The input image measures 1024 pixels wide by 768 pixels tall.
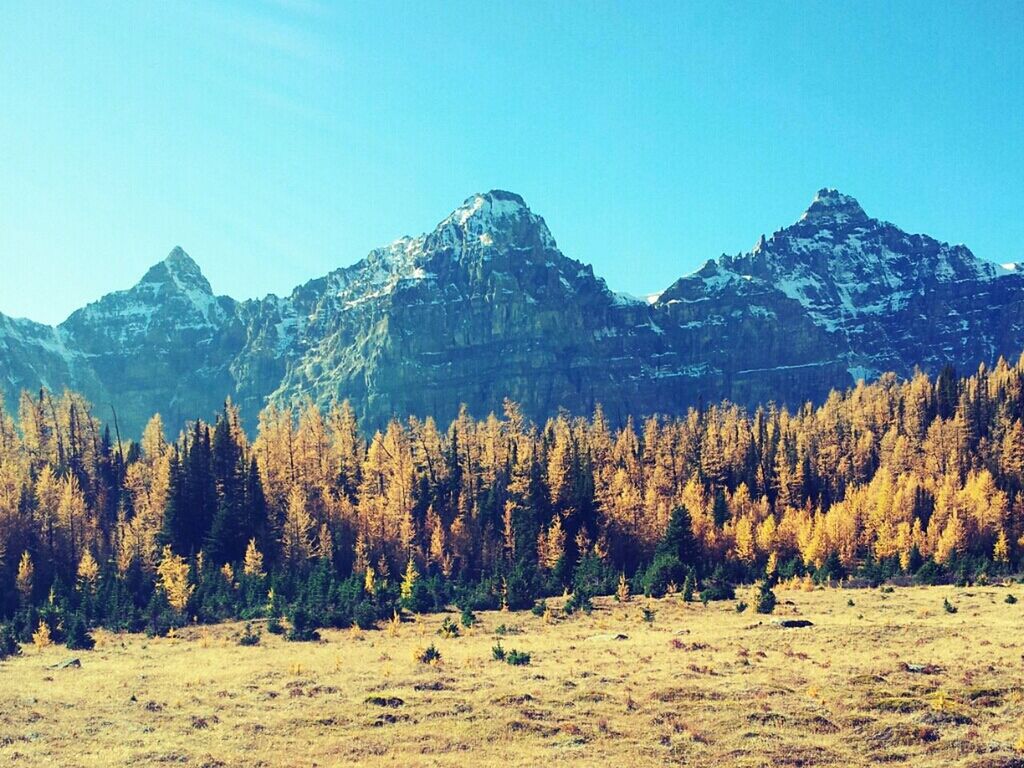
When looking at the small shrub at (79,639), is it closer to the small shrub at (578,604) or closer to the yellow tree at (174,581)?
the yellow tree at (174,581)

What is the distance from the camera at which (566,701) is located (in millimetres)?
34156

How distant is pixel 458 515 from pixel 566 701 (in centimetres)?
6659

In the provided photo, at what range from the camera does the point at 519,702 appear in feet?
112

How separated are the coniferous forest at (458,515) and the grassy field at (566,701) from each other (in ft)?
Answer: 54.2

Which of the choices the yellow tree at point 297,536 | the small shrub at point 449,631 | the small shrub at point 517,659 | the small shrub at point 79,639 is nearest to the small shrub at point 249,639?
the small shrub at point 79,639

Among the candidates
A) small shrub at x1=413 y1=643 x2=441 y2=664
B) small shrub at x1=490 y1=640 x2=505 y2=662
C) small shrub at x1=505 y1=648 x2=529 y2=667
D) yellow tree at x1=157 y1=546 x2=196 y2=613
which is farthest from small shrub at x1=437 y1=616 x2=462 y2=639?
yellow tree at x1=157 y1=546 x2=196 y2=613

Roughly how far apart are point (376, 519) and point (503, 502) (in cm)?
1573

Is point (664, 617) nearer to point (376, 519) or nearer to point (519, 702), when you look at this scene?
point (519, 702)

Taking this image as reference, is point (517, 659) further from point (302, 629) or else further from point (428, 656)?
point (302, 629)

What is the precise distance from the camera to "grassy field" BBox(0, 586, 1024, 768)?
93.2ft

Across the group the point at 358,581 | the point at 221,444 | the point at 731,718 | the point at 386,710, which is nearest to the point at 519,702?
the point at 386,710

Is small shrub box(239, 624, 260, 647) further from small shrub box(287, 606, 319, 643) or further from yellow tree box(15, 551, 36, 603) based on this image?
yellow tree box(15, 551, 36, 603)

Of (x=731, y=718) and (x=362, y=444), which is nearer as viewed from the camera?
(x=731, y=718)

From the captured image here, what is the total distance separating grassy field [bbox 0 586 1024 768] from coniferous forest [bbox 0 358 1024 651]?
1653cm
